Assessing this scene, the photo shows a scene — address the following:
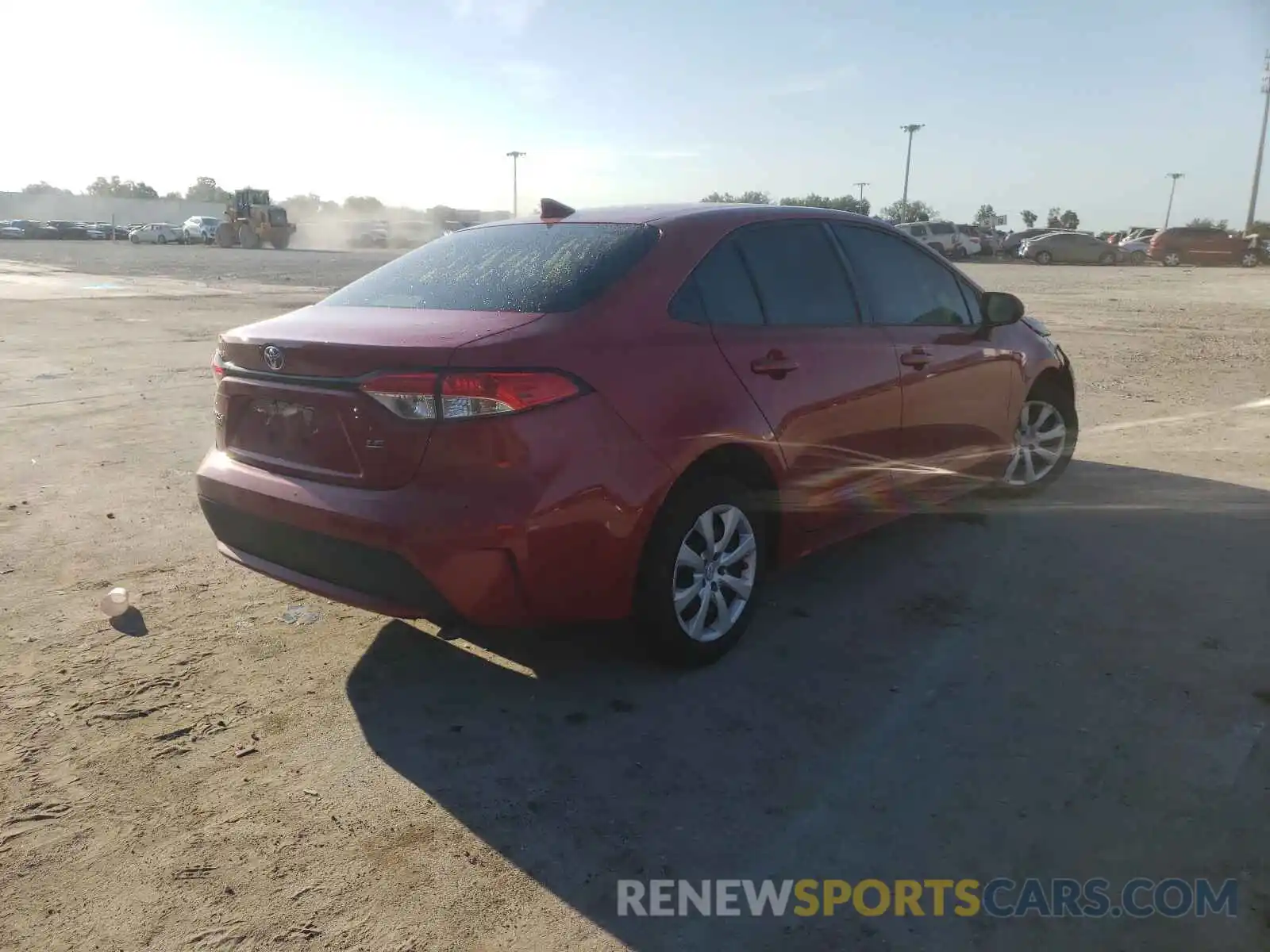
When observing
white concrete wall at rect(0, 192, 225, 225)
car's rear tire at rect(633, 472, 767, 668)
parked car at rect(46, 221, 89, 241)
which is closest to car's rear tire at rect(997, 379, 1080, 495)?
car's rear tire at rect(633, 472, 767, 668)

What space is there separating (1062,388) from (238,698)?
195 inches

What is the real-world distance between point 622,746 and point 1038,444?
3.92 meters

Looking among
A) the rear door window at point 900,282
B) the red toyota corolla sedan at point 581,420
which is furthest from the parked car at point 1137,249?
the red toyota corolla sedan at point 581,420

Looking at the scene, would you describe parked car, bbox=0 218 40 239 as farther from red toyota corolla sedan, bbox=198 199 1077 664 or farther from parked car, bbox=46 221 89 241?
red toyota corolla sedan, bbox=198 199 1077 664

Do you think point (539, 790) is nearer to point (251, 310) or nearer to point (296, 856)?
point (296, 856)

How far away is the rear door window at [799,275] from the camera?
381 cm

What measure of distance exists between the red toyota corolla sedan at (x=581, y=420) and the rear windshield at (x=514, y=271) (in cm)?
1

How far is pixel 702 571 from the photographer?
3521mm

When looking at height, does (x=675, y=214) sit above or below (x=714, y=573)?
above

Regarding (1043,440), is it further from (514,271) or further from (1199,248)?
(1199,248)

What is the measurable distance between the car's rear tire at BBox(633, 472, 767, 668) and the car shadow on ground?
0.47 ft

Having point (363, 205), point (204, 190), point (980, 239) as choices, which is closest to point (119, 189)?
point (204, 190)

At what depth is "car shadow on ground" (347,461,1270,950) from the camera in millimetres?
2500

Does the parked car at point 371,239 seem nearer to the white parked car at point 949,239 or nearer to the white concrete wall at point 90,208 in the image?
the white parked car at point 949,239
